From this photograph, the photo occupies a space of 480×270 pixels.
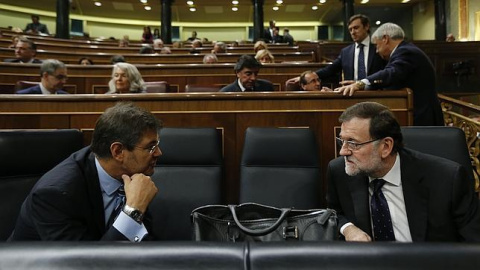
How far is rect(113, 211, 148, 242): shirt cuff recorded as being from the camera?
97 cm

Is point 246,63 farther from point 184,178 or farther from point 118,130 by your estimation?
point 118,130

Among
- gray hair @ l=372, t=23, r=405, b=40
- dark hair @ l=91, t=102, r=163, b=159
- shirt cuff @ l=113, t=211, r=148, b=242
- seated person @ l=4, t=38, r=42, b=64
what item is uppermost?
seated person @ l=4, t=38, r=42, b=64

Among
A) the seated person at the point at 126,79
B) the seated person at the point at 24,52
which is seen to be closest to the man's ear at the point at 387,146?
the seated person at the point at 126,79

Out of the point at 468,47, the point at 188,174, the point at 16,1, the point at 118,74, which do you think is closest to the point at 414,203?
the point at 188,174

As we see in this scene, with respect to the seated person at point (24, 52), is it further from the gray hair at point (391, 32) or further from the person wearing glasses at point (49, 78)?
the gray hair at point (391, 32)

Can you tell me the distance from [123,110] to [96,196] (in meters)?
0.24

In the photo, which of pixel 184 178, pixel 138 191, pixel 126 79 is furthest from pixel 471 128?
pixel 138 191

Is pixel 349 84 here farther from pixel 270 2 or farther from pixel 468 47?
pixel 270 2

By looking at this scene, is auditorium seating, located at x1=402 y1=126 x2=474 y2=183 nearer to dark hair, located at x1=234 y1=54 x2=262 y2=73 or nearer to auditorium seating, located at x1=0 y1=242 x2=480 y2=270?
auditorium seating, located at x1=0 y1=242 x2=480 y2=270

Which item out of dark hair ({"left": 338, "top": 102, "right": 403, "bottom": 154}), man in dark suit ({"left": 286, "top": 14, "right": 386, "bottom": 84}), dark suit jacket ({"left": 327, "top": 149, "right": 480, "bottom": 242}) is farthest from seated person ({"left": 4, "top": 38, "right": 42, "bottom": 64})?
dark suit jacket ({"left": 327, "top": 149, "right": 480, "bottom": 242})

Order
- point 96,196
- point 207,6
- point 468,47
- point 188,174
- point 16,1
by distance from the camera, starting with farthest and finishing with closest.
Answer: point 207,6 < point 16,1 < point 468,47 < point 188,174 < point 96,196

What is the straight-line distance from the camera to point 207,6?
11.7m

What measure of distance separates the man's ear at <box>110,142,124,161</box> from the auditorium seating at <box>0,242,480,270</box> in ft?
1.89

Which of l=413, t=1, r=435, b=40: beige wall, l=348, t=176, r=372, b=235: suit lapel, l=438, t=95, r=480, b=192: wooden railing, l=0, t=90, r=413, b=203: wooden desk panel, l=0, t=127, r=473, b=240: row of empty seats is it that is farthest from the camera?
l=413, t=1, r=435, b=40: beige wall
